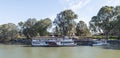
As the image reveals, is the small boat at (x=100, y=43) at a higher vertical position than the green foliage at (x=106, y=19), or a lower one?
lower

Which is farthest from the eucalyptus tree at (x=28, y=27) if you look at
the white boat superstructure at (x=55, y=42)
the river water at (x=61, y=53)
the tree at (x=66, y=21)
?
the river water at (x=61, y=53)

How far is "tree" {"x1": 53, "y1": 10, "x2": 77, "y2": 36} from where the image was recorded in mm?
83312

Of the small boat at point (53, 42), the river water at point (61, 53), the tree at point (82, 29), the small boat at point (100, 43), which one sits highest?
the tree at point (82, 29)

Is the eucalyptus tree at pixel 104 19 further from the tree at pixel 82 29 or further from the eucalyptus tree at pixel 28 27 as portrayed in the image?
the eucalyptus tree at pixel 28 27

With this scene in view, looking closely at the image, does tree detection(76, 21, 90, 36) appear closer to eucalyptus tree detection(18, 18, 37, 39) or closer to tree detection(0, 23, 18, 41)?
eucalyptus tree detection(18, 18, 37, 39)

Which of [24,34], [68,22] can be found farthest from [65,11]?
[24,34]

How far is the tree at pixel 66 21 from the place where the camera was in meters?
83.3

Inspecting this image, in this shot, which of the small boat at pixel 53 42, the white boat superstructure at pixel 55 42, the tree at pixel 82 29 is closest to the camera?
the small boat at pixel 53 42

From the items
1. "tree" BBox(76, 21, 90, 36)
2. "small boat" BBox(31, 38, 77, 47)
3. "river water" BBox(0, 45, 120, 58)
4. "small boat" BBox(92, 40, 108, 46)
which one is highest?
"tree" BBox(76, 21, 90, 36)

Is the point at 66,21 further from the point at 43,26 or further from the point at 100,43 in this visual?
the point at 100,43

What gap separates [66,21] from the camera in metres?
83.8

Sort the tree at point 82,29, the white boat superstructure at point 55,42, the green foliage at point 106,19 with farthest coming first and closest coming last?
the tree at point 82,29
the green foliage at point 106,19
the white boat superstructure at point 55,42

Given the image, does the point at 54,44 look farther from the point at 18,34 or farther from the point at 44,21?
the point at 18,34

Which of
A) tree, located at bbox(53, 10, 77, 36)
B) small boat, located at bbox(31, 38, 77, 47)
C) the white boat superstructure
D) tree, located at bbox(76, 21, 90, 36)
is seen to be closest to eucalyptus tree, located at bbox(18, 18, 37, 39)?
tree, located at bbox(53, 10, 77, 36)
